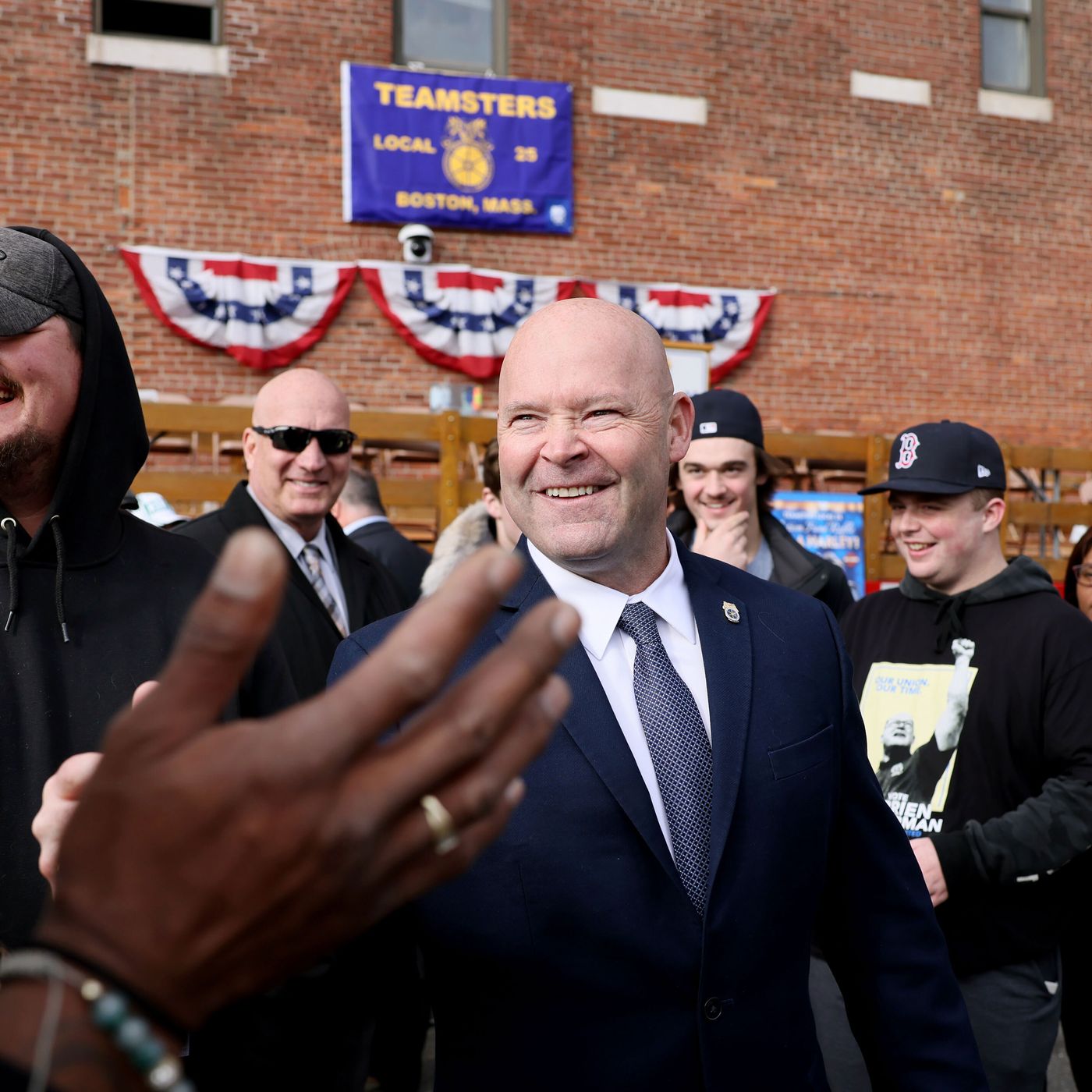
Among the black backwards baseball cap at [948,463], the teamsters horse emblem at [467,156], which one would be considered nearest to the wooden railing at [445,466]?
the teamsters horse emblem at [467,156]

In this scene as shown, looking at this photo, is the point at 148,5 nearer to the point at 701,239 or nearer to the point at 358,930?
the point at 701,239

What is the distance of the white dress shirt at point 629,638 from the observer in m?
1.98

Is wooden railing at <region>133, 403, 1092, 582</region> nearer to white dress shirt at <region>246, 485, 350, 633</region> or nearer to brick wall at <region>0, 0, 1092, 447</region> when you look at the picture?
brick wall at <region>0, 0, 1092, 447</region>

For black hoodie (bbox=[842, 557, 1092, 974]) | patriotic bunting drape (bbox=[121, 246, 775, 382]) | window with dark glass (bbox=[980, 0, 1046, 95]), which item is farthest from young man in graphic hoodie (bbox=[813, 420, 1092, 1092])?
window with dark glass (bbox=[980, 0, 1046, 95])

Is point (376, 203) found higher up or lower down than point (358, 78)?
lower down

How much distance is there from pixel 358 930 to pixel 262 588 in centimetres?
30

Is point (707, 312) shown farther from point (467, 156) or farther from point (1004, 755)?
point (1004, 755)

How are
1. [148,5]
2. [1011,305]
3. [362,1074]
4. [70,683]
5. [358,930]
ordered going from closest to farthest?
1. [358,930]
2. [70,683]
3. [362,1074]
4. [148,5]
5. [1011,305]

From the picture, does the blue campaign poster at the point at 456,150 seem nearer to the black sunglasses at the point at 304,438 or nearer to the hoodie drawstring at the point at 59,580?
the black sunglasses at the point at 304,438

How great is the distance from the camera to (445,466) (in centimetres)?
800

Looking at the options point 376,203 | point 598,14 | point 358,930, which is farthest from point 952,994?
point 598,14

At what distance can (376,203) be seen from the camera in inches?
421

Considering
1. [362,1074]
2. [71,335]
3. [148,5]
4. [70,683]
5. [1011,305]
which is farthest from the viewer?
[1011,305]

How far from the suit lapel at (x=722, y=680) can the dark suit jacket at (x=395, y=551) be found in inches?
142
